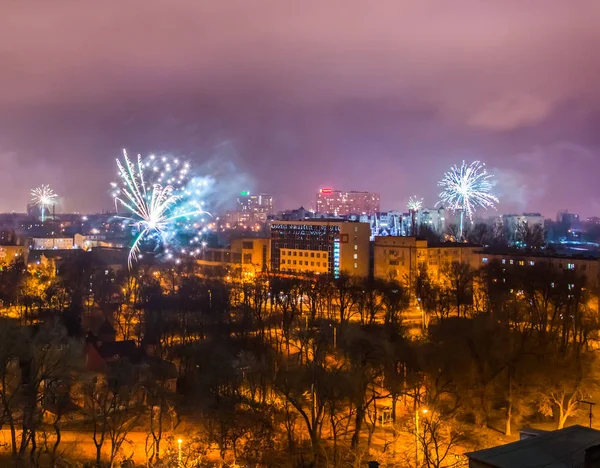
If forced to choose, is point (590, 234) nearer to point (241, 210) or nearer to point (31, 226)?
point (241, 210)

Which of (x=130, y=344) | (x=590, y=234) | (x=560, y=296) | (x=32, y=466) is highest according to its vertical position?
(x=590, y=234)

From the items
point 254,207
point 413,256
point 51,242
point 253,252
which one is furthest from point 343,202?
point 413,256

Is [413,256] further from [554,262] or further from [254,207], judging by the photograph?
[254,207]

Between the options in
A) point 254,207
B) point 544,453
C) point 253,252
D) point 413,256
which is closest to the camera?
point 544,453

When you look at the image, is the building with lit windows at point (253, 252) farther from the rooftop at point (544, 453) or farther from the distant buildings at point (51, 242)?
the rooftop at point (544, 453)

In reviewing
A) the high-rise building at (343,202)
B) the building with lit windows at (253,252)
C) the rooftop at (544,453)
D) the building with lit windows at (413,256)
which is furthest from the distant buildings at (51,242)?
the rooftop at (544,453)

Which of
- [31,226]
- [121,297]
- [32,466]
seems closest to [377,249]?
[121,297]

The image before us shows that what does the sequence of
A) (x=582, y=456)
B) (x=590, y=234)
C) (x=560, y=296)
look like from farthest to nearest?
(x=590, y=234), (x=560, y=296), (x=582, y=456)
